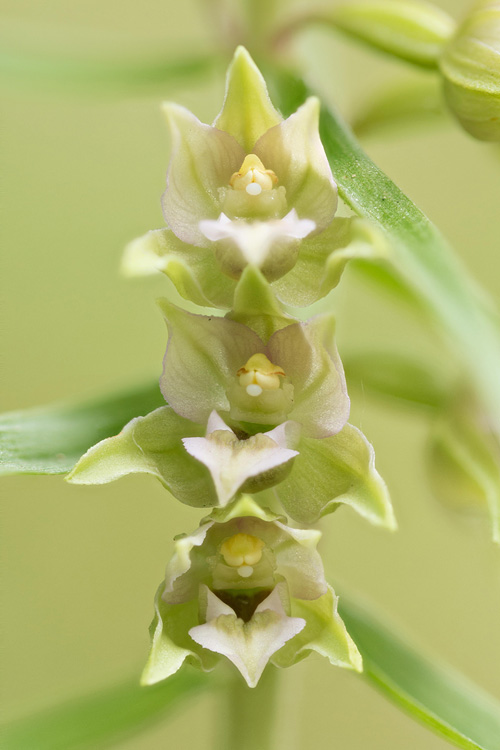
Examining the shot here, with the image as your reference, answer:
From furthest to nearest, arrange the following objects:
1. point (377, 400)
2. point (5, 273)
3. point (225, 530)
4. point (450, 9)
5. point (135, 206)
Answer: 1. point (450, 9)
2. point (135, 206)
3. point (5, 273)
4. point (377, 400)
5. point (225, 530)

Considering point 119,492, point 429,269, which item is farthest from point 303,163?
point 119,492

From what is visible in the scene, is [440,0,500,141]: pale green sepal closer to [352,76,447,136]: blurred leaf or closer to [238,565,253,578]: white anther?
[352,76,447,136]: blurred leaf

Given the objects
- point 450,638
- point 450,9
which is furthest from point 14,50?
point 450,9

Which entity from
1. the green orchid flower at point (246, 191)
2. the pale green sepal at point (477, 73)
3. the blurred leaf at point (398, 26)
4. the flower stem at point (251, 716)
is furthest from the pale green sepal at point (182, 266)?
the flower stem at point (251, 716)

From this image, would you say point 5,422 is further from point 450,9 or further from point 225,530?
point 450,9

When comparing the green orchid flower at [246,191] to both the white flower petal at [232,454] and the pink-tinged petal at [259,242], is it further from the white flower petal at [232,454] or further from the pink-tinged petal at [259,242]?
the white flower petal at [232,454]

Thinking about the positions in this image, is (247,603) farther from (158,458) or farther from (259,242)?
(259,242)
